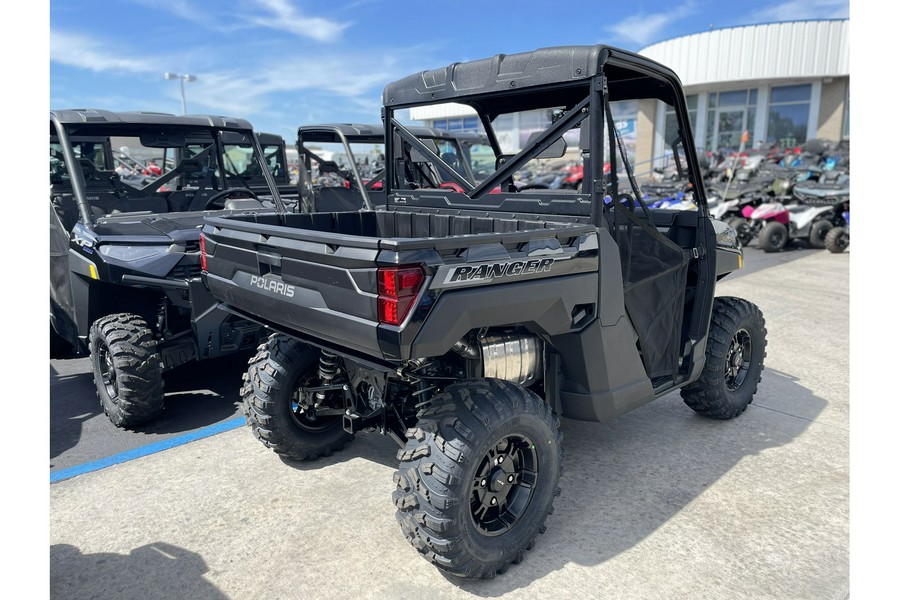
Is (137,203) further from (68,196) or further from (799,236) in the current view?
(799,236)

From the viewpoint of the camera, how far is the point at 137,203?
18.0 feet

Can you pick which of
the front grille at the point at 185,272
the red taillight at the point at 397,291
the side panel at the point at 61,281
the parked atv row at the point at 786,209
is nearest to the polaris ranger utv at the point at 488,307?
the red taillight at the point at 397,291

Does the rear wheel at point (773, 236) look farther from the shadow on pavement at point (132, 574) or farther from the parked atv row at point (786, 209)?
the shadow on pavement at point (132, 574)

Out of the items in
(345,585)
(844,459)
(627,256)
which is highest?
(627,256)

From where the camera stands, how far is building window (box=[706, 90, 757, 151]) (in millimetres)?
26422

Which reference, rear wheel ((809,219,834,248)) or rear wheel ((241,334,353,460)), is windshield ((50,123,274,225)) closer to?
rear wheel ((241,334,353,460))

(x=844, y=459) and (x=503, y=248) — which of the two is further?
(x=844, y=459)

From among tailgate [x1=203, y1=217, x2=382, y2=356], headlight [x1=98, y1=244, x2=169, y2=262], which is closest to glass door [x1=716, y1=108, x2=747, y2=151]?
headlight [x1=98, y1=244, x2=169, y2=262]

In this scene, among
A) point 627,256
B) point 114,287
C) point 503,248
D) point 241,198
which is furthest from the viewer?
point 241,198

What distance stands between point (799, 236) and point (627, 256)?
34.7 ft

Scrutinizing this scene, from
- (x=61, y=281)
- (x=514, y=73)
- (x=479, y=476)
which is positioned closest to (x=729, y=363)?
(x=479, y=476)

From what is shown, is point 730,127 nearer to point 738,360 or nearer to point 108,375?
point 738,360

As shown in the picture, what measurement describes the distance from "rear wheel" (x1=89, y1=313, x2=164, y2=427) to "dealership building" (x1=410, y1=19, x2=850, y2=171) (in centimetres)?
2199

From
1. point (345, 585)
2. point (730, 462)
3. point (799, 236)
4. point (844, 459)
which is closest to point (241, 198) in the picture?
point (345, 585)
